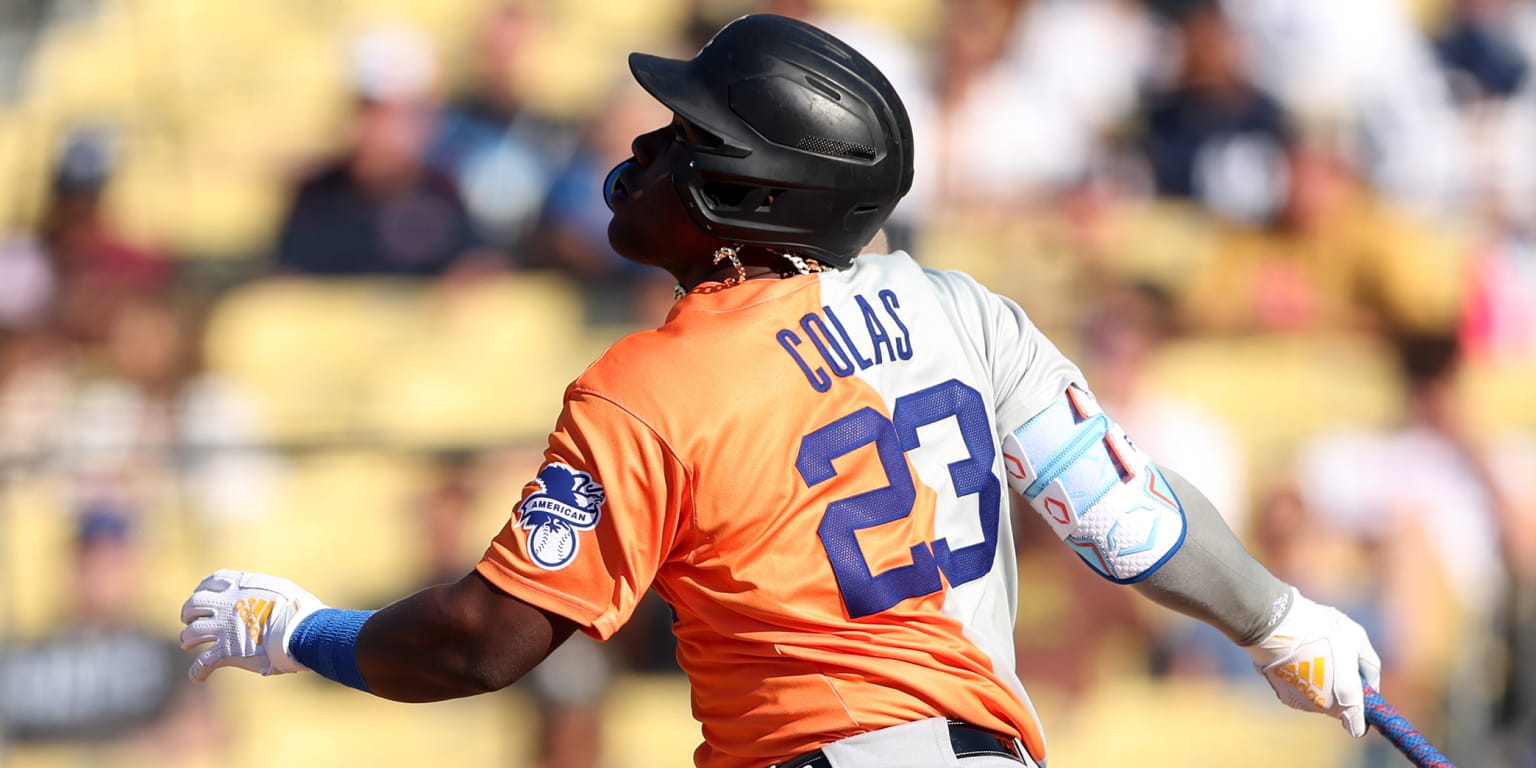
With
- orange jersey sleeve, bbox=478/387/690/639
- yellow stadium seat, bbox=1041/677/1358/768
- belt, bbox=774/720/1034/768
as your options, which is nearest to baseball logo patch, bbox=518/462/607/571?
orange jersey sleeve, bbox=478/387/690/639

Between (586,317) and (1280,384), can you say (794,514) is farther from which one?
(1280,384)

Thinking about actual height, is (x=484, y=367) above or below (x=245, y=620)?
below

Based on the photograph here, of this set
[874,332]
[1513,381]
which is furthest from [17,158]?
[1513,381]

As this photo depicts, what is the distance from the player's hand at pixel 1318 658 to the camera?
8.68 feet

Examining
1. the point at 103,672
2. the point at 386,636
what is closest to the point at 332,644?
the point at 386,636

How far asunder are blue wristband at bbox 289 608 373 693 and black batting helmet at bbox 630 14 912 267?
2.56 feet

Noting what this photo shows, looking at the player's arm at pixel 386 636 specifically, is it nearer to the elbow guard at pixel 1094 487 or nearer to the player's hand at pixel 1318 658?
the elbow guard at pixel 1094 487

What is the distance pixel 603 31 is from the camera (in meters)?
6.50

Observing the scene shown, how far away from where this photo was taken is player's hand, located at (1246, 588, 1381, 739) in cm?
264

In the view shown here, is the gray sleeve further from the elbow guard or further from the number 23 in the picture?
the number 23

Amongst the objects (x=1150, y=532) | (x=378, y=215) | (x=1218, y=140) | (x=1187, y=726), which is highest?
(x=1150, y=532)

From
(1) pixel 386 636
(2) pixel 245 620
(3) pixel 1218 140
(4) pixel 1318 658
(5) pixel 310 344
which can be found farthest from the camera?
(3) pixel 1218 140

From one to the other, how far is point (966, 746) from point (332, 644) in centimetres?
92

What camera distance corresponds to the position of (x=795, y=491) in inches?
86.0
